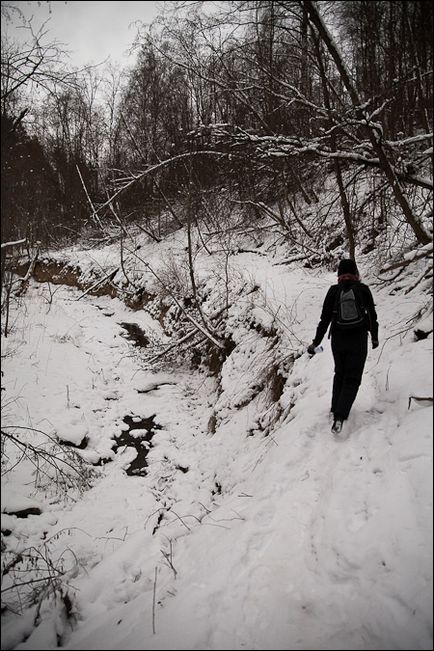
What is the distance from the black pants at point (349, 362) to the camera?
3590 millimetres

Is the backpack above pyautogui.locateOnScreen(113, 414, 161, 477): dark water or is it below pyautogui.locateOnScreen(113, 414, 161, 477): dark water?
above

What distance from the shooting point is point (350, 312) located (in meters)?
3.58

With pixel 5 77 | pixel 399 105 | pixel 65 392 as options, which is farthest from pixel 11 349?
pixel 399 105

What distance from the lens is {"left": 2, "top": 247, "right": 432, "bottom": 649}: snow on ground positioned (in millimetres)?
2297

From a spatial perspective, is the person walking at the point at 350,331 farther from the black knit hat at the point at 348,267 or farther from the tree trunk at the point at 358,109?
the tree trunk at the point at 358,109

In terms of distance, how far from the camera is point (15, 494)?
488 centimetres

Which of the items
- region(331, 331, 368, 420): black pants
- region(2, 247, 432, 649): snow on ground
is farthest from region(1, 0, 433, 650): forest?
region(331, 331, 368, 420): black pants

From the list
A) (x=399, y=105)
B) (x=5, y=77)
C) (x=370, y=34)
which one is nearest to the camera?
(x=5, y=77)

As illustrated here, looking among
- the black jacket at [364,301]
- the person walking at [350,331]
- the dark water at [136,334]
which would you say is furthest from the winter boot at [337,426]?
the dark water at [136,334]

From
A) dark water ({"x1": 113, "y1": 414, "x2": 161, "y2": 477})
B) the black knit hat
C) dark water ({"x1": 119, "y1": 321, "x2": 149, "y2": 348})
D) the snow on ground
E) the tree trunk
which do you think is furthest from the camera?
dark water ({"x1": 119, "y1": 321, "x2": 149, "y2": 348})

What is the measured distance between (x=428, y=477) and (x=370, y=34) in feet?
18.1

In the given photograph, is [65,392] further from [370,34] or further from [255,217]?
[255,217]

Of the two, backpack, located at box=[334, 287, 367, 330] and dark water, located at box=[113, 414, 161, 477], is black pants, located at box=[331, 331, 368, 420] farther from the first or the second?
dark water, located at box=[113, 414, 161, 477]

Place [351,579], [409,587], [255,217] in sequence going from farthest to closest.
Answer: [255,217], [351,579], [409,587]
